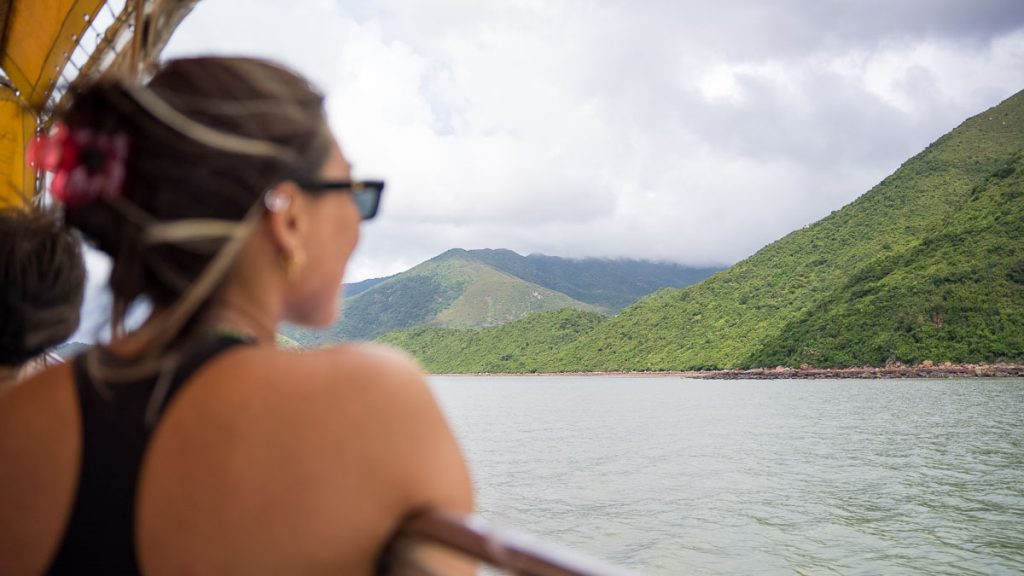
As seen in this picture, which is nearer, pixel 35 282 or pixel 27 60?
pixel 35 282

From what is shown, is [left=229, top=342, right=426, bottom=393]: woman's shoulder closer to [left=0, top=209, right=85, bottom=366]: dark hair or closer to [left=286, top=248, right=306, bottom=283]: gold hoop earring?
[left=286, top=248, right=306, bottom=283]: gold hoop earring

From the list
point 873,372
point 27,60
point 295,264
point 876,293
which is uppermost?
point 876,293

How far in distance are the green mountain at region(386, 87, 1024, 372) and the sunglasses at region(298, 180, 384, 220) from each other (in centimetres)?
4923

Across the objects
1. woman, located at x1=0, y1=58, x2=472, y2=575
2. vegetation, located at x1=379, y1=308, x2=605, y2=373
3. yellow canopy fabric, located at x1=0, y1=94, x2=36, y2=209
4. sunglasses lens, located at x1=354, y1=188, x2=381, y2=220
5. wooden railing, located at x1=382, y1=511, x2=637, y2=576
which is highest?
yellow canopy fabric, located at x1=0, y1=94, x2=36, y2=209

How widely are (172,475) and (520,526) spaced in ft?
44.2

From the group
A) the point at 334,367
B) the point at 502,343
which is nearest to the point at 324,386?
the point at 334,367

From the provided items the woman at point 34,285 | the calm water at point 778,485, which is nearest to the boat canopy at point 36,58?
the woman at point 34,285

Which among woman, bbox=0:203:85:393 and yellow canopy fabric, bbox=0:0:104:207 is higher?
yellow canopy fabric, bbox=0:0:104:207

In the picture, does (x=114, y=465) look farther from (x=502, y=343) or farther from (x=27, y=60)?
(x=502, y=343)

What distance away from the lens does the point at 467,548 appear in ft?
1.91

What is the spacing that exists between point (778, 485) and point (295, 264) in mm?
17850

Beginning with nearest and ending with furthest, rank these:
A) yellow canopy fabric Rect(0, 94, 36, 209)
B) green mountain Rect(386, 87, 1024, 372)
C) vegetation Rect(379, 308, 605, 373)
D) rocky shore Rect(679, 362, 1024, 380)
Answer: yellow canopy fabric Rect(0, 94, 36, 209), rocky shore Rect(679, 362, 1024, 380), green mountain Rect(386, 87, 1024, 372), vegetation Rect(379, 308, 605, 373)

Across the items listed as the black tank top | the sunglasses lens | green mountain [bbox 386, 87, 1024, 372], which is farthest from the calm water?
green mountain [bbox 386, 87, 1024, 372]

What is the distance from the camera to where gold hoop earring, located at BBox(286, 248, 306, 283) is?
27.3 inches
